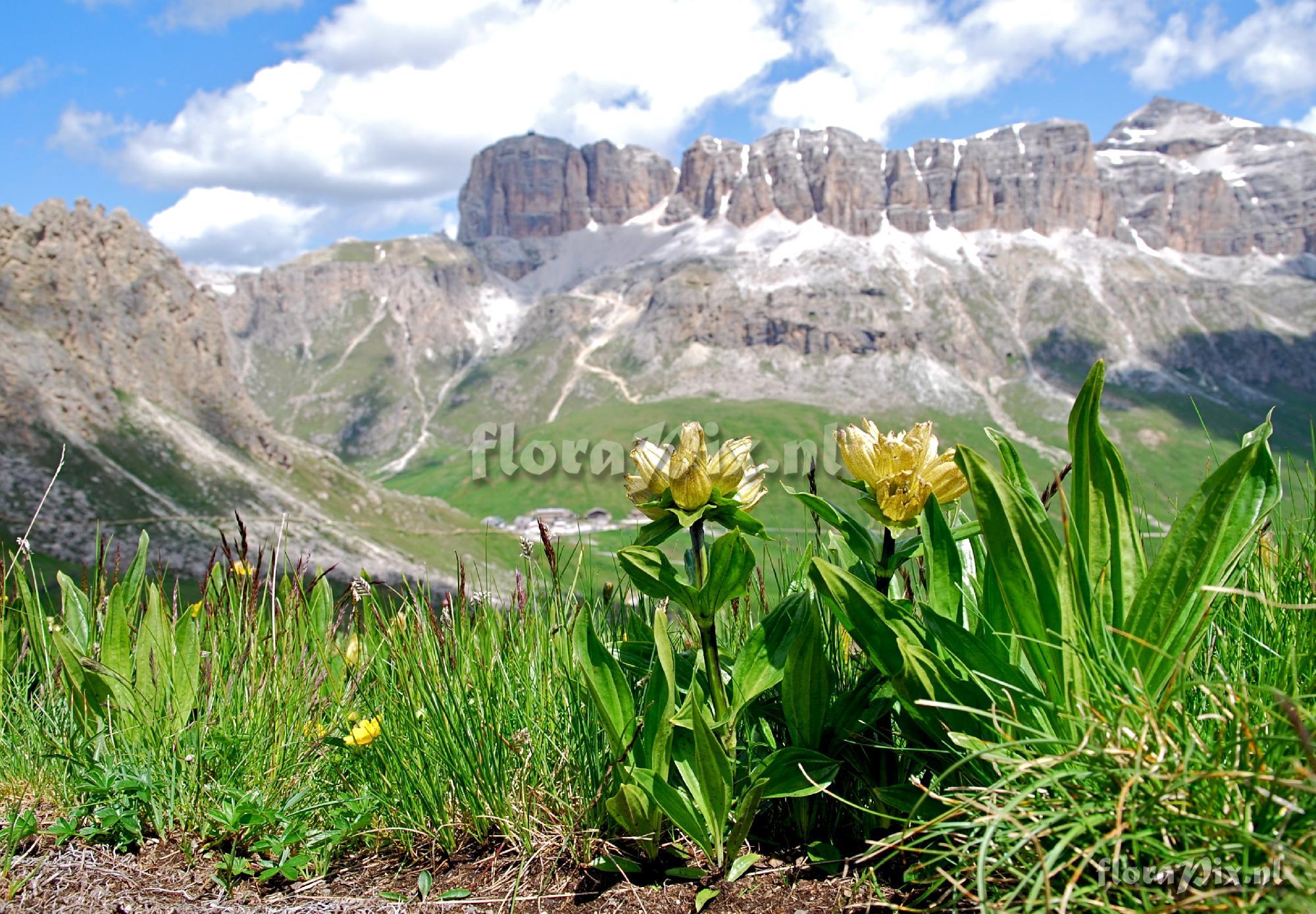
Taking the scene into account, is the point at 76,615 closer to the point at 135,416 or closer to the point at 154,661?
the point at 154,661

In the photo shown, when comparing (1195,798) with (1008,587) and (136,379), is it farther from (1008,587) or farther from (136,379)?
(136,379)

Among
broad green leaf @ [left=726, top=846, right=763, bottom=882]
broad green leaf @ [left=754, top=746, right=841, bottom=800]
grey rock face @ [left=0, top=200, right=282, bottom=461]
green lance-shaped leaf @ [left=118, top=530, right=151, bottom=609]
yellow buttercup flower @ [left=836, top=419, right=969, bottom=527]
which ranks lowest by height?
broad green leaf @ [left=726, top=846, right=763, bottom=882]

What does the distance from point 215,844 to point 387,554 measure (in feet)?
343

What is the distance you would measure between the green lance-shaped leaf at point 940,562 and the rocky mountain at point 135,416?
76.2 meters

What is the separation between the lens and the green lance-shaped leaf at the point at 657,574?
107 inches

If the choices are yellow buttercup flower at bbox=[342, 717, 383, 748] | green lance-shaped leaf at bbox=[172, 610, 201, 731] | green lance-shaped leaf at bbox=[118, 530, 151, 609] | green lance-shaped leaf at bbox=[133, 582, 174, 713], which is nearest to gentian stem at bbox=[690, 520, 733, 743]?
yellow buttercup flower at bbox=[342, 717, 383, 748]

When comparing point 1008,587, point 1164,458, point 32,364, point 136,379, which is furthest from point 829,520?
point 1164,458

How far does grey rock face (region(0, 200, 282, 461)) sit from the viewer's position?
94.3 meters

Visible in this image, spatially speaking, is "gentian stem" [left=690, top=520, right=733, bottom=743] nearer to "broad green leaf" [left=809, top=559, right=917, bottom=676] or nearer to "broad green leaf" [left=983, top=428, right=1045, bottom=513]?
"broad green leaf" [left=809, top=559, right=917, bottom=676]

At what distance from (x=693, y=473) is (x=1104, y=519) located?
1315mm

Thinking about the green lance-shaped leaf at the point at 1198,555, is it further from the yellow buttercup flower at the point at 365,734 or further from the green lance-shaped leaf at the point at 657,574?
the yellow buttercup flower at the point at 365,734

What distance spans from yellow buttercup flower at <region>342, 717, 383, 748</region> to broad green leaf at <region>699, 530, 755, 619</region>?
1.64 metres

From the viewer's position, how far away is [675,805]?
272cm

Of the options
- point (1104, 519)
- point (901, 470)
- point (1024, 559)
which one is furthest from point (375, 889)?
point (1104, 519)
